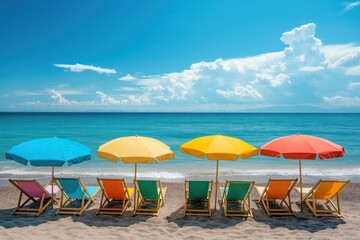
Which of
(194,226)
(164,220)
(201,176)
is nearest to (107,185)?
(164,220)

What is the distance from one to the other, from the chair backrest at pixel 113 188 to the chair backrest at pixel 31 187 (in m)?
1.46

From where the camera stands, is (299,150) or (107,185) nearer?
(299,150)

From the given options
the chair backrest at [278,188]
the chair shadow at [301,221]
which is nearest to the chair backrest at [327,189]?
the chair shadow at [301,221]

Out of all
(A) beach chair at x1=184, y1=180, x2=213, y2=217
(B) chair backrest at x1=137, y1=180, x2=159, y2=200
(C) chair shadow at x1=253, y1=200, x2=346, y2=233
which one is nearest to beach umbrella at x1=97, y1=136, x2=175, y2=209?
(B) chair backrest at x1=137, y1=180, x2=159, y2=200

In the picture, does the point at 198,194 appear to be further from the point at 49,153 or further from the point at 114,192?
the point at 49,153

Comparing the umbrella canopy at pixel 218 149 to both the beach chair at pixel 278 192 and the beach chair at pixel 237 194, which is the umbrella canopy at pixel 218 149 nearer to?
the beach chair at pixel 237 194

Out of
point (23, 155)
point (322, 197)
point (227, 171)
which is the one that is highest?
point (23, 155)

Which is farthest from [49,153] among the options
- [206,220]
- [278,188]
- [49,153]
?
[278,188]

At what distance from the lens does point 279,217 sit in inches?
254

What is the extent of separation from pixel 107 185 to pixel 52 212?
1.57 metres

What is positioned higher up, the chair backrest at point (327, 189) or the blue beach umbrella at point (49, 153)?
the blue beach umbrella at point (49, 153)

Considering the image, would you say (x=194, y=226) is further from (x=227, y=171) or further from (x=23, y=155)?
(x=227, y=171)

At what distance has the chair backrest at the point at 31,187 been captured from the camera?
6.25 m

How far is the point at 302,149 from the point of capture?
597cm
